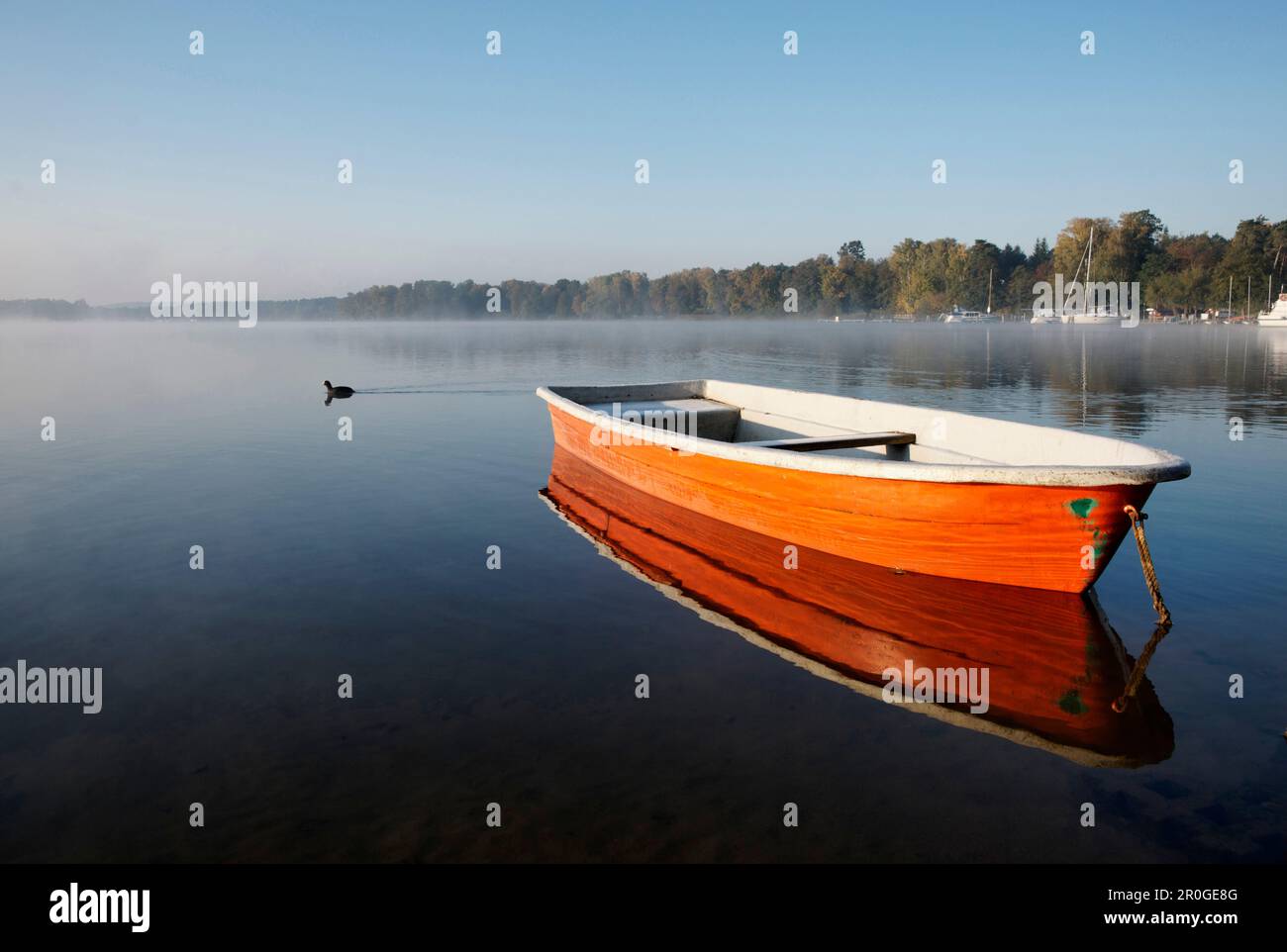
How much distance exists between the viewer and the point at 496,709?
6.30 meters

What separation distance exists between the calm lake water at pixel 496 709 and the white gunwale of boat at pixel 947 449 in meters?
1.59

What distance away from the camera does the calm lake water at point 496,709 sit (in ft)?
15.6

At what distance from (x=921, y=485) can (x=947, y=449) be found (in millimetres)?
3158

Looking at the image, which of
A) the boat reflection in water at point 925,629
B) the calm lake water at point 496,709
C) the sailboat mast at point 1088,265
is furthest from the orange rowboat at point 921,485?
the sailboat mast at point 1088,265

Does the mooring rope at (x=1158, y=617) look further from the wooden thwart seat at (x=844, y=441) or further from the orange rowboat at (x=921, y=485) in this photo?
the wooden thwart seat at (x=844, y=441)

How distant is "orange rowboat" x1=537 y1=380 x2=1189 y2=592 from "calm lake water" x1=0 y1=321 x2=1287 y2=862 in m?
1.16

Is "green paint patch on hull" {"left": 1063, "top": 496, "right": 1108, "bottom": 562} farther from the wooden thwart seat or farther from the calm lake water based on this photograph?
the wooden thwart seat

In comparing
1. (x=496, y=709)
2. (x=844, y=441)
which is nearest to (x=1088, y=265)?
(x=844, y=441)

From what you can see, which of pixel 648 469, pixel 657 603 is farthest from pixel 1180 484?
pixel 657 603

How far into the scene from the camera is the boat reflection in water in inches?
238

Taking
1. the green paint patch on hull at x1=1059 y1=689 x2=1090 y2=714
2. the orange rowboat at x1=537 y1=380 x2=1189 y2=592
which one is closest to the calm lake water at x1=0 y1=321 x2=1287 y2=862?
the green paint patch on hull at x1=1059 y1=689 x2=1090 y2=714

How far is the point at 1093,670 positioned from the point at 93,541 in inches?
468
